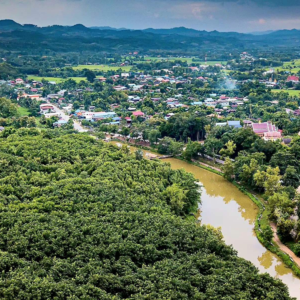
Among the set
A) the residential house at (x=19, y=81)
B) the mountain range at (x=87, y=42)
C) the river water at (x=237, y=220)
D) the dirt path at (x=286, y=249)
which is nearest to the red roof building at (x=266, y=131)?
the river water at (x=237, y=220)

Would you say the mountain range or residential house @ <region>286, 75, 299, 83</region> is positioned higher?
the mountain range

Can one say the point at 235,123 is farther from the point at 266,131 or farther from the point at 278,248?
the point at 278,248

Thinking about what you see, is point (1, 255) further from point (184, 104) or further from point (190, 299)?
point (184, 104)

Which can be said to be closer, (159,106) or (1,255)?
(1,255)

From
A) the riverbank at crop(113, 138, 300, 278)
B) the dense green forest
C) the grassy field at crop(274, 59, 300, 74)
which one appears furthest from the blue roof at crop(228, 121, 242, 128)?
the grassy field at crop(274, 59, 300, 74)

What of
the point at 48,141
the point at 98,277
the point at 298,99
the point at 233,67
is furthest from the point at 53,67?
the point at 98,277

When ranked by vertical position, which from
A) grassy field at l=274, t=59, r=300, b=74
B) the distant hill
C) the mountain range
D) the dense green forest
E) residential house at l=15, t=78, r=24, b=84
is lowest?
the dense green forest

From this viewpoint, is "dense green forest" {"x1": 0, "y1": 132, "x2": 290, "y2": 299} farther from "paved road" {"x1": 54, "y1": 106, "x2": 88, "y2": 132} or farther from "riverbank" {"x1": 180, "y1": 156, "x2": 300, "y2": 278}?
"paved road" {"x1": 54, "y1": 106, "x2": 88, "y2": 132}
